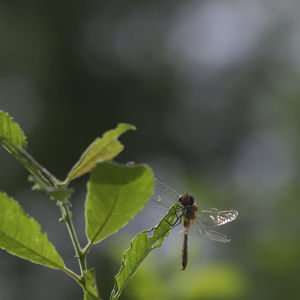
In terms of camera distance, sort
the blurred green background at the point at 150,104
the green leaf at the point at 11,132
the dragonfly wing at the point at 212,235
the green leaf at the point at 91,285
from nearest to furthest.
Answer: the green leaf at the point at 91,285 → the green leaf at the point at 11,132 → the dragonfly wing at the point at 212,235 → the blurred green background at the point at 150,104

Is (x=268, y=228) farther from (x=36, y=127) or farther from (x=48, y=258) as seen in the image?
(x=36, y=127)

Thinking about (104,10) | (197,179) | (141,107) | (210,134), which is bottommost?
(210,134)

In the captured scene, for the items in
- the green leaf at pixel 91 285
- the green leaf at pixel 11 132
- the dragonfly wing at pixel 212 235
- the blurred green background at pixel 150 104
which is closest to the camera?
the green leaf at pixel 91 285

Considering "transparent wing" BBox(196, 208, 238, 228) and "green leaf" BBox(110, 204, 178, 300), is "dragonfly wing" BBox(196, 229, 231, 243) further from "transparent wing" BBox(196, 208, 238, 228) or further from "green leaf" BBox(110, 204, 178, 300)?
"green leaf" BBox(110, 204, 178, 300)

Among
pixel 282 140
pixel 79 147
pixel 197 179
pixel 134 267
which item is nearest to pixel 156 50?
pixel 79 147

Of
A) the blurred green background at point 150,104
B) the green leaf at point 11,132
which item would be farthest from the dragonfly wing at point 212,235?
the blurred green background at point 150,104

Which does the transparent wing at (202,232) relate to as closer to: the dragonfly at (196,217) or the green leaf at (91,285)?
the dragonfly at (196,217)
